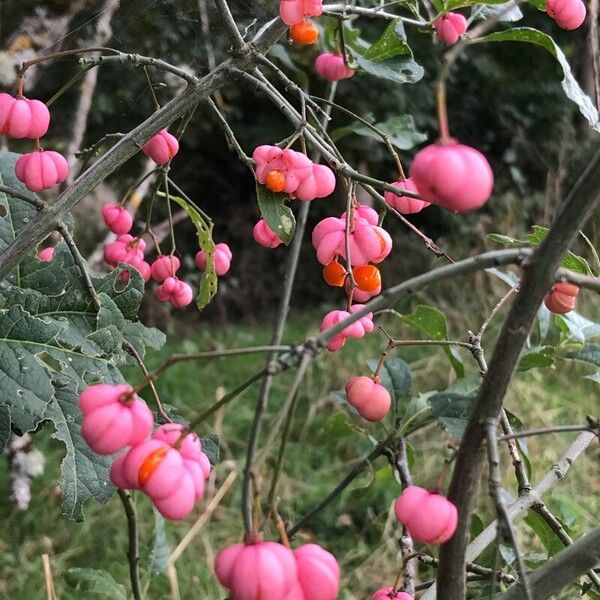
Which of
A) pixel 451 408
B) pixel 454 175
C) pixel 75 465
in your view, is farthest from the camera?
pixel 75 465

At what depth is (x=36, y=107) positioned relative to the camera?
2.53ft

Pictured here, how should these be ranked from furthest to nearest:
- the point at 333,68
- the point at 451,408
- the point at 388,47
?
the point at 333,68
the point at 388,47
the point at 451,408

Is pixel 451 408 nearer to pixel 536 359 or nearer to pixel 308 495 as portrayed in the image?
pixel 536 359

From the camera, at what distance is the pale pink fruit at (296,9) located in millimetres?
678

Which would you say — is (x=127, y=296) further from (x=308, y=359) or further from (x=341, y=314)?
(x=308, y=359)

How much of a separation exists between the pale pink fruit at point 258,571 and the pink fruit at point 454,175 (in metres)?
0.20

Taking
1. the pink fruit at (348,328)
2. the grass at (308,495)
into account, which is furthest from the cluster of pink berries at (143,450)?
the grass at (308,495)

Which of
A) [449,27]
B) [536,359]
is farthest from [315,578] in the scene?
[449,27]

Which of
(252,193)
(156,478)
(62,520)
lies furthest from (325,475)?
(252,193)

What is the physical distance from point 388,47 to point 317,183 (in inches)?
9.6

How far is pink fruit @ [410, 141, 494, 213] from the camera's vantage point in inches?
15.4

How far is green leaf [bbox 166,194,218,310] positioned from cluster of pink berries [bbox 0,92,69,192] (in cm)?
15

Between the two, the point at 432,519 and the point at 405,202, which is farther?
the point at 405,202

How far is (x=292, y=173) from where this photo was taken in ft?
2.43
